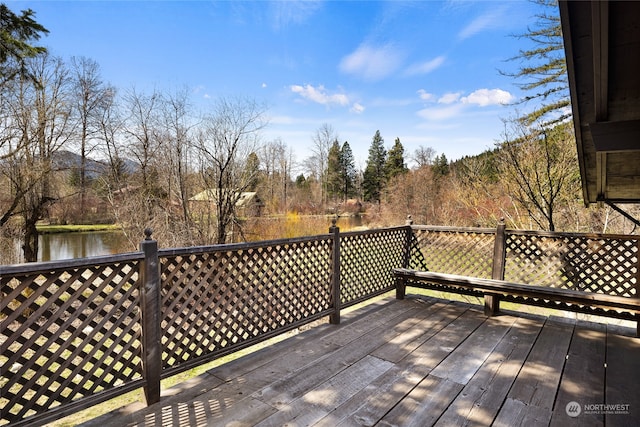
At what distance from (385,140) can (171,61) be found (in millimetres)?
26337

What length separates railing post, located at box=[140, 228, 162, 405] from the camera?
2.05 m

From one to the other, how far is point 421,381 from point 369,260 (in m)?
2.05

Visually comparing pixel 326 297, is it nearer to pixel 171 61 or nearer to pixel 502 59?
pixel 502 59

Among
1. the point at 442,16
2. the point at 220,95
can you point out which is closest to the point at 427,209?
the point at 442,16

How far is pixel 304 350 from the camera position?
2.88 metres

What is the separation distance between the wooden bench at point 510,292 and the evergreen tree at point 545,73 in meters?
6.11

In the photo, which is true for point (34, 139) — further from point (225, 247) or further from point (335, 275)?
point (335, 275)

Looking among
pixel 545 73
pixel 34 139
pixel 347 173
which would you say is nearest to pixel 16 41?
pixel 34 139

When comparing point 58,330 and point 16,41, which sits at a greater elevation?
point 16,41

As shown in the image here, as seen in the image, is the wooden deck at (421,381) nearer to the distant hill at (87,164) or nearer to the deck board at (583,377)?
the deck board at (583,377)

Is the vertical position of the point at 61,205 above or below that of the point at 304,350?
above

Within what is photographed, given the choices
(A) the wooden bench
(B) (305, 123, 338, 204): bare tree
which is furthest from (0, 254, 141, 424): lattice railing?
(B) (305, 123, 338, 204): bare tree

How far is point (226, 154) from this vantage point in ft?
32.8

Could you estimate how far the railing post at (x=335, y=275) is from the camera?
11.6 feet
